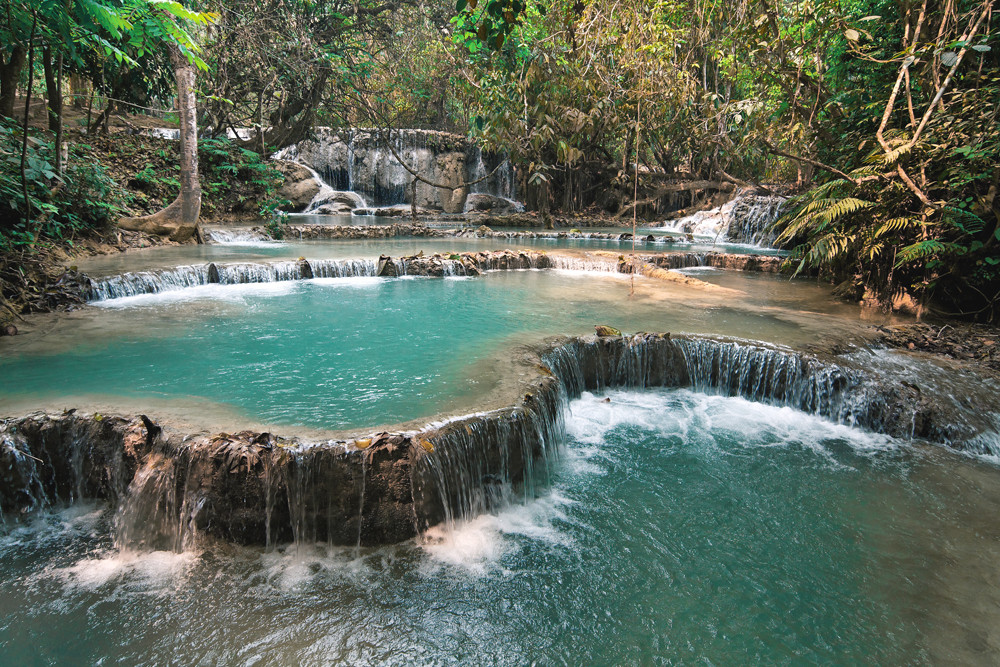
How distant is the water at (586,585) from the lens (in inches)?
105

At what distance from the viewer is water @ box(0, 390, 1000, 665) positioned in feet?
8.71

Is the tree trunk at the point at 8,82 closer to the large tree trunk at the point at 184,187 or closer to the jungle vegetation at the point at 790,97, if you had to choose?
the jungle vegetation at the point at 790,97

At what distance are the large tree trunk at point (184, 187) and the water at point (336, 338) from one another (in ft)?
11.5

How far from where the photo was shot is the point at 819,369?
519 centimetres

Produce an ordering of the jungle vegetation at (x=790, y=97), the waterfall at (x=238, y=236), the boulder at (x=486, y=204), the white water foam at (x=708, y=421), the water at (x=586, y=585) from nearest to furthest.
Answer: the water at (x=586, y=585)
the white water foam at (x=708, y=421)
the jungle vegetation at (x=790, y=97)
the waterfall at (x=238, y=236)
the boulder at (x=486, y=204)

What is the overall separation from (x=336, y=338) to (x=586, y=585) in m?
3.82

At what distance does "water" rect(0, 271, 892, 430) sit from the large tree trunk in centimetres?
351

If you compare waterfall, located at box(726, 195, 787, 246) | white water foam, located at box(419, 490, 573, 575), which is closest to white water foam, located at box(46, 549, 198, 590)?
white water foam, located at box(419, 490, 573, 575)

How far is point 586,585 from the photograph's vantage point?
3.12 metres

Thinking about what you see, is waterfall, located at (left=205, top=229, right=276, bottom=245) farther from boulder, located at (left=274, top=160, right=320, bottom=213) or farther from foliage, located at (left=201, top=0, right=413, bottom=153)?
boulder, located at (left=274, top=160, right=320, bottom=213)

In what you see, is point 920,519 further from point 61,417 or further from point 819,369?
point 61,417

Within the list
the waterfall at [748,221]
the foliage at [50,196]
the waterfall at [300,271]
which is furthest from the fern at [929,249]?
the foliage at [50,196]

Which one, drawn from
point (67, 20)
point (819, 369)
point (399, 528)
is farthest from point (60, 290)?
point (819, 369)

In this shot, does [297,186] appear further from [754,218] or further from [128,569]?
[128,569]
